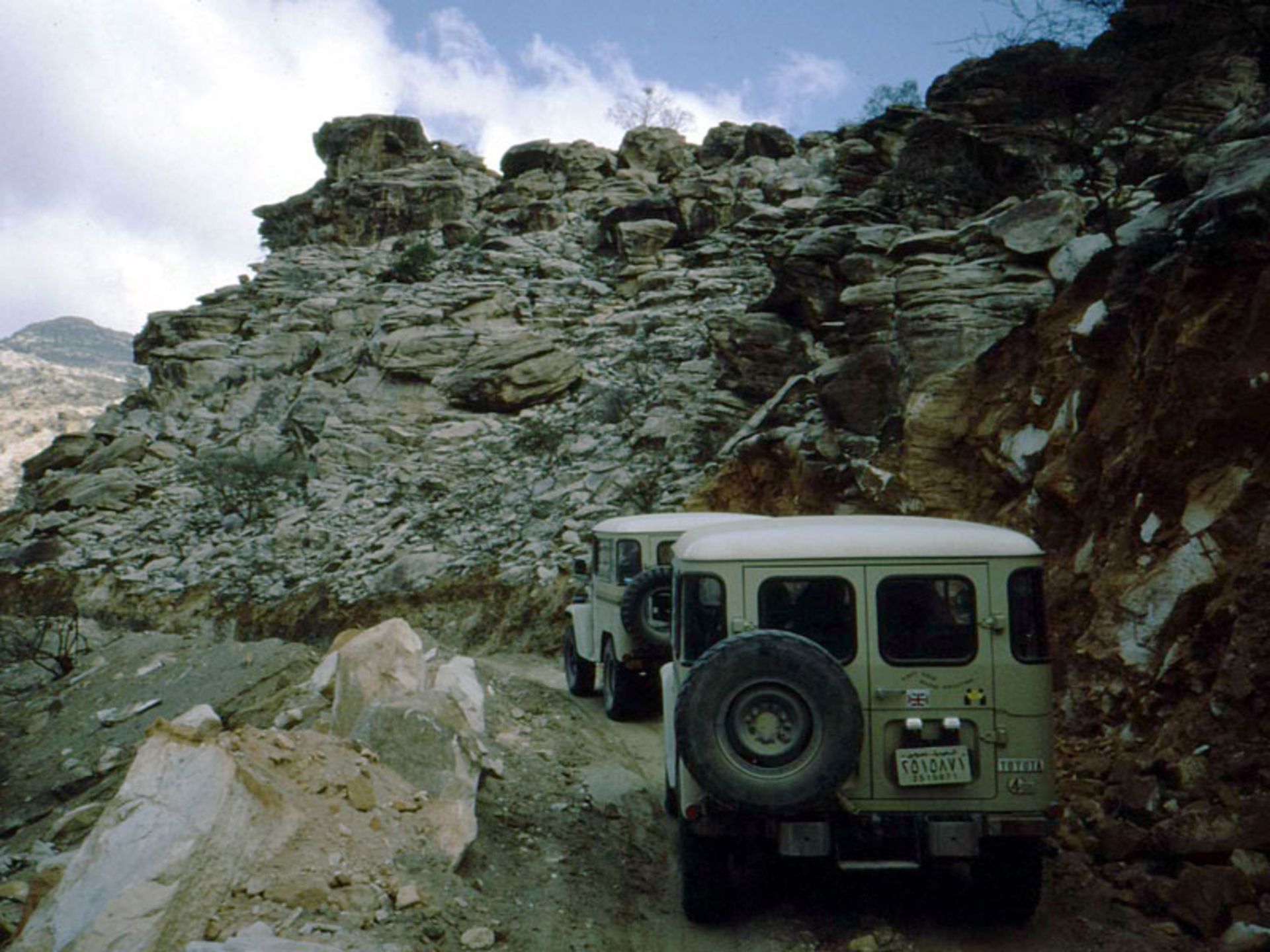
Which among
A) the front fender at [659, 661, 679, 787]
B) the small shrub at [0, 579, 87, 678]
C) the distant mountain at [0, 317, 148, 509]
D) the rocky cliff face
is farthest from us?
the distant mountain at [0, 317, 148, 509]

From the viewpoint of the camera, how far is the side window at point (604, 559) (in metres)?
9.73

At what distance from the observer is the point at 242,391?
29.5m

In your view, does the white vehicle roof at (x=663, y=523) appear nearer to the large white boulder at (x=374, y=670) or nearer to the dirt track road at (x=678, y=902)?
the large white boulder at (x=374, y=670)

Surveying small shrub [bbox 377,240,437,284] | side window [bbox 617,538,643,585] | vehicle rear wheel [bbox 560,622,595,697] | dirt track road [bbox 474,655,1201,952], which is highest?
small shrub [bbox 377,240,437,284]

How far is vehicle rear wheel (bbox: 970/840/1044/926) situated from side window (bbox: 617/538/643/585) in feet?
16.1

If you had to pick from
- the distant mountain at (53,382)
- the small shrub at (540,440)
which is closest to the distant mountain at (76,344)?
the distant mountain at (53,382)

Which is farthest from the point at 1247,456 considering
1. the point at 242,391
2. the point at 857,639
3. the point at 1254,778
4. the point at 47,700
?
the point at 242,391

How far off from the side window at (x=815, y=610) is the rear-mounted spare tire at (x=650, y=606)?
12.1ft

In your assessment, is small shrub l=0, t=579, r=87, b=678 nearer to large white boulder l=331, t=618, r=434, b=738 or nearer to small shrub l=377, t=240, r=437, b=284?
large white boulder l=331, t=618, r=434, b=738

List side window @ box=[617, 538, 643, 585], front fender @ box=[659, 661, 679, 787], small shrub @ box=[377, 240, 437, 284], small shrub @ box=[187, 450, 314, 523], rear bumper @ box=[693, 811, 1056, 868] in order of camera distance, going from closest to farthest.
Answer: rear bumper @ box=[693, 811, 1056, 868] → front fender @ box=[659, 661, 679, 787] → side window @ box=[617, 538, 643, 585] → small shrub @ box=[187, 450, 314, 523] → small shrub @ box=[377, 240, 437, 284]

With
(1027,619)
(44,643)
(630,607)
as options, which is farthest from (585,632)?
(44,643)


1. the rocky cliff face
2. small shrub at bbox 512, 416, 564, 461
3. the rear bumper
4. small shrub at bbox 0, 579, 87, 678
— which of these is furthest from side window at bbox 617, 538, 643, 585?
small shrub at bbox 512, 416, 564, 461

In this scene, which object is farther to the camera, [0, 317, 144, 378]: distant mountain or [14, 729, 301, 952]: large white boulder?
[0, 317, 144, 378]: distant mountain

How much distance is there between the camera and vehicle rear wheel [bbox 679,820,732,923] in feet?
16.1
